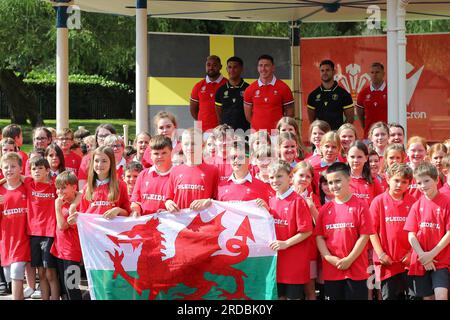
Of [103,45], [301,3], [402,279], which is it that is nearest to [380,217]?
[402,279]

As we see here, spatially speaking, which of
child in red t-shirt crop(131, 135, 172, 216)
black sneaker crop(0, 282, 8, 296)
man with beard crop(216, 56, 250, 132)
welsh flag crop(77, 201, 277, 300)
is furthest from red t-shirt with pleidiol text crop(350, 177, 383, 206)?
man with beard crop(216, 56, 250, 132)

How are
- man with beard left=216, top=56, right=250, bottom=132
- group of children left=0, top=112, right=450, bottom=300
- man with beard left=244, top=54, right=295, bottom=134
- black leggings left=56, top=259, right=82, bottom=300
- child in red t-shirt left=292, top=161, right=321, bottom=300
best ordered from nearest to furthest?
group of children left=0, top=112, right=450, bottom=300, child in red t-shirt left=292, top=161, right=321, bottom=300, black leggings left=56, top=259, right=82, bottom=300, man with beard left=244, top=54, right=295, bottom=134, man with beard left=216, top=56, right=250, bottom=132

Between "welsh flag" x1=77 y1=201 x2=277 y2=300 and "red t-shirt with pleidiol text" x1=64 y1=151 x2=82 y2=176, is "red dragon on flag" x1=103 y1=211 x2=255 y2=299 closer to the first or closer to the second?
"welsh flag" x1=77 y1=201 x2=277 y2=300

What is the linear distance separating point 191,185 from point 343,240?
4.90ft

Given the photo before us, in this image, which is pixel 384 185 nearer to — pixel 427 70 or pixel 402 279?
pixel 402 279

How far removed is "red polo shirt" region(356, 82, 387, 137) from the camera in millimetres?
13664

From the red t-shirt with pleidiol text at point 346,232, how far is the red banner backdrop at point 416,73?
9139mm

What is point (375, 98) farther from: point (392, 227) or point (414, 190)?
point (392, 227)

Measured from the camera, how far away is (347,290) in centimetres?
754

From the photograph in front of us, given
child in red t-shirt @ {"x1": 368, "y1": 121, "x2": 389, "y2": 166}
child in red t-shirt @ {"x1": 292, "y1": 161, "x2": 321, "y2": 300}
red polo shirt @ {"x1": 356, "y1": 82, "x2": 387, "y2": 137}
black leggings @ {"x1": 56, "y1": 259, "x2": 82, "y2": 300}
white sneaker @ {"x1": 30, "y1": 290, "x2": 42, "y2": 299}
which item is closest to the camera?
child in red t-shirt @ {"x1": 292, "y1": 161, "x2": 321, "y2": 300}

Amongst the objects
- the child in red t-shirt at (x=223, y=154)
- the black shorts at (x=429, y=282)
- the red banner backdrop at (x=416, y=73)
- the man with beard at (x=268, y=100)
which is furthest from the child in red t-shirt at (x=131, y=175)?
the red banner backdrop at (x=416, y=73)

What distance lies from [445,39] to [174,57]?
17.3ft

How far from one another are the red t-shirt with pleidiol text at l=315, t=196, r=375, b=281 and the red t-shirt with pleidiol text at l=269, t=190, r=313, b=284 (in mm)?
175

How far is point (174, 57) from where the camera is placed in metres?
16.7
